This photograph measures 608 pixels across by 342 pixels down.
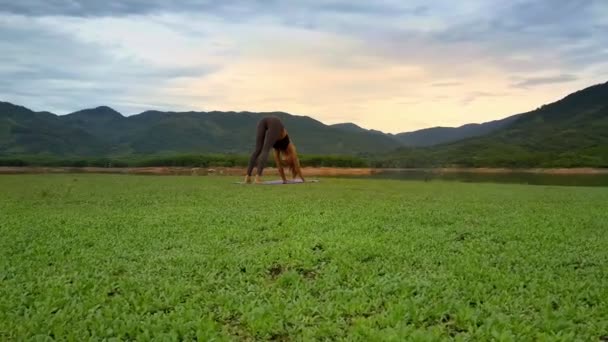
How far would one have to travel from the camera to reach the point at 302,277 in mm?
7938

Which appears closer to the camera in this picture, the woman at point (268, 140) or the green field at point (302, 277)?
the green field at point (302, 277)

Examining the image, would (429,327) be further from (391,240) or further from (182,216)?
(182,216)

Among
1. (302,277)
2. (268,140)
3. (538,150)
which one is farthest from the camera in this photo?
(538,150)

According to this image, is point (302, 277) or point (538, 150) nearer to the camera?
point (302, 277)

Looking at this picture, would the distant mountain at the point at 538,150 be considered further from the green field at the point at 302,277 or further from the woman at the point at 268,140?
the green field at the point at 302,277

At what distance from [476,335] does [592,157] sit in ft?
369

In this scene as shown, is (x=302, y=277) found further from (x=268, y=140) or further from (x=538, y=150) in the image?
(x=538, y=150)

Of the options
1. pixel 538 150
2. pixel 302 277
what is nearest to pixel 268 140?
pixel 302 277

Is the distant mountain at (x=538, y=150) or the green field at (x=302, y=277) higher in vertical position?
the distant mountain at (x=538, y=150)

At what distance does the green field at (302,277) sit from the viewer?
19.0 ft

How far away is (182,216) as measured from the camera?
14320 mm

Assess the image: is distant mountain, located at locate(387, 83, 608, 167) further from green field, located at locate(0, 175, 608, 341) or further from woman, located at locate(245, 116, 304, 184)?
green field, located at locate(0, 175, 608, 341)

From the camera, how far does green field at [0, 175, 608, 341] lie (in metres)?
5.80

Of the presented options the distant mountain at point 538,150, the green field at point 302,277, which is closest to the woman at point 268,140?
the green field at point 302,277
